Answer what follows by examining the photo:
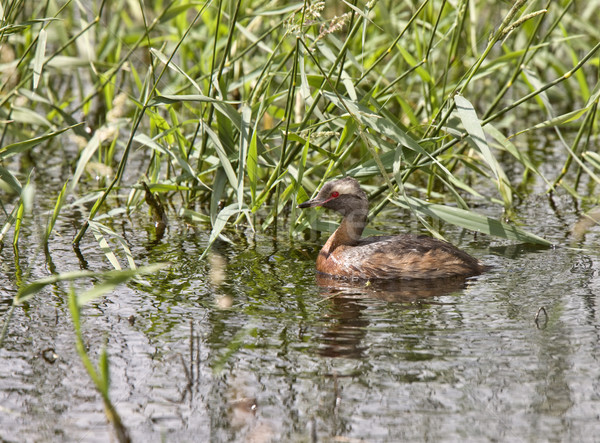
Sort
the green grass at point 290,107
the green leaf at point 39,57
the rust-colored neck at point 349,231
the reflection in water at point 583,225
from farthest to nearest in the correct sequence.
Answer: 1. the reflection in water at point 583,225
2. the rust-colored neck at point 349,231
3. the green leaf at point 39,57
4. the green grass at point 290,107

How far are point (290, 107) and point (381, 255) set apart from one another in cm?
119

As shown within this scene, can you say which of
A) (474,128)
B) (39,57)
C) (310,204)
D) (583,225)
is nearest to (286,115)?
(310,204)

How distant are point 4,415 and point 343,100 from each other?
2.86 metres

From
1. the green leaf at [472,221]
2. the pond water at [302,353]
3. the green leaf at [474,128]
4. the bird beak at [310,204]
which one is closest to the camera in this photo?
the pond water at [302,353]

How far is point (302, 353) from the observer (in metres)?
4.54

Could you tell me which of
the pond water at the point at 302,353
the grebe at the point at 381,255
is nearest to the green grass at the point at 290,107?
the grebe at the point at 381,255

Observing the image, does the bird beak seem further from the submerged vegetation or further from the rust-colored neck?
the rust-colored neck

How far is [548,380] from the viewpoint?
4156 millimetres

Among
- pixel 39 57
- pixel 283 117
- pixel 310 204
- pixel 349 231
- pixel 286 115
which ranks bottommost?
pixel 349 231

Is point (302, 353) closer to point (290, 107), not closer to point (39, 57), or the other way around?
point (290, 107)

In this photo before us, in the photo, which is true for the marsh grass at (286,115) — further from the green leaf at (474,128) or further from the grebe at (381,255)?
the grebe at (381,255)

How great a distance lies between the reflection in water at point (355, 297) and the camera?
467 centimetres

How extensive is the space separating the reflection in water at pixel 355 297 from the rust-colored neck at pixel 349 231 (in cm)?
36

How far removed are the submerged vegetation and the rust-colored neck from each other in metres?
0.27
